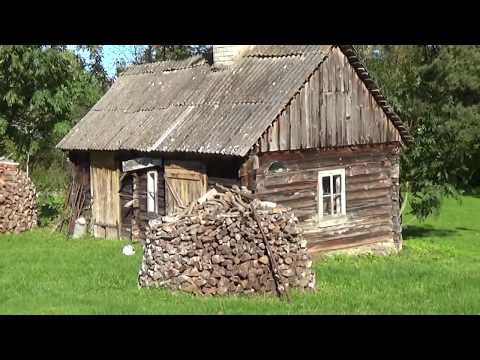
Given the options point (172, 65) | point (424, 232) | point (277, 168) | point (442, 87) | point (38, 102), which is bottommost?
point (424, 232)

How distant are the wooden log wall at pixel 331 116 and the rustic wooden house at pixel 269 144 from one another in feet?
0.08

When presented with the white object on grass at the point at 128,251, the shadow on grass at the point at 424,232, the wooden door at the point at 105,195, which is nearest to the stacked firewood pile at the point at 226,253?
the white object on grass at the point at 128,251

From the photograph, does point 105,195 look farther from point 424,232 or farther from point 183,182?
point 424,232

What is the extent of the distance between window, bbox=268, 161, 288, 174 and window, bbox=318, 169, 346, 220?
135cm

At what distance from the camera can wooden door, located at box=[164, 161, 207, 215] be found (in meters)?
16.5

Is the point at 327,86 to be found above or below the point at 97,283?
above

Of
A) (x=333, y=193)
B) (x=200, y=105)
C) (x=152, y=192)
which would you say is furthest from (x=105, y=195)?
(x=333, y=193)

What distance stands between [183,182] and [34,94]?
1171 centimetres

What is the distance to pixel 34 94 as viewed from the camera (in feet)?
86.0

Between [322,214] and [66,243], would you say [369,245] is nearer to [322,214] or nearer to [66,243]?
[322,214]

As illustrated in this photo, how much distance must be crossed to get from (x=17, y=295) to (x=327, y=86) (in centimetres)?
882

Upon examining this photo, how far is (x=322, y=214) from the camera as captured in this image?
16656 mm

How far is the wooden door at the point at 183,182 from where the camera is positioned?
54.1 feet
